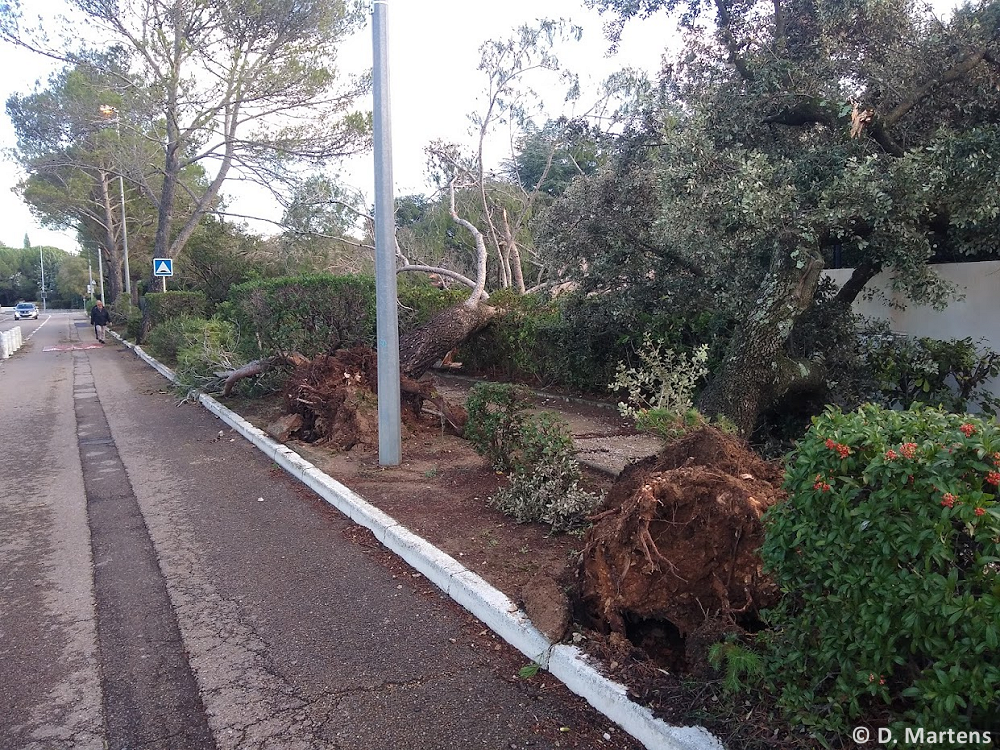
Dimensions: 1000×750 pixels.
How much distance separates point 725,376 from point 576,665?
421 centimetres

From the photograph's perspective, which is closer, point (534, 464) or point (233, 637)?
point (233, 637)

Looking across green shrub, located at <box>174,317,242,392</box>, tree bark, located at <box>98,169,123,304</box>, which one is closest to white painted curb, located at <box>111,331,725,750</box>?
green shrub, located at <box>174,317,242,392</box>

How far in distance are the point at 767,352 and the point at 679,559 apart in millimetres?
3619

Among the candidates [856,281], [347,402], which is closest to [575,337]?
[347,402]

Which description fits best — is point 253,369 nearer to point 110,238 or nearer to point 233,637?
point 233,637

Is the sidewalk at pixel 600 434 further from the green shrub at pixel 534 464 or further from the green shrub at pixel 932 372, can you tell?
the green shrub at pixel 932 372

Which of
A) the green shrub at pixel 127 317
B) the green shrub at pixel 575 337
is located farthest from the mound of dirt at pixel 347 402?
the green shrub at pixel 127 317

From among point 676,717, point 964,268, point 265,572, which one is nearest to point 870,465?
point 676,717

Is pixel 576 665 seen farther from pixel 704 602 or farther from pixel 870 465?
pixel 870 465

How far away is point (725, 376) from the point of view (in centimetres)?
689

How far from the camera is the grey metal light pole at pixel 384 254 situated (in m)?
6.98

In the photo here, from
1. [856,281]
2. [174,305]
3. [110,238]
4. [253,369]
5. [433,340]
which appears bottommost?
[253,369]

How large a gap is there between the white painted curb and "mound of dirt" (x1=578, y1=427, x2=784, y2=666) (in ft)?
1.10

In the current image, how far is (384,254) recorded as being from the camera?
711 centimetres
